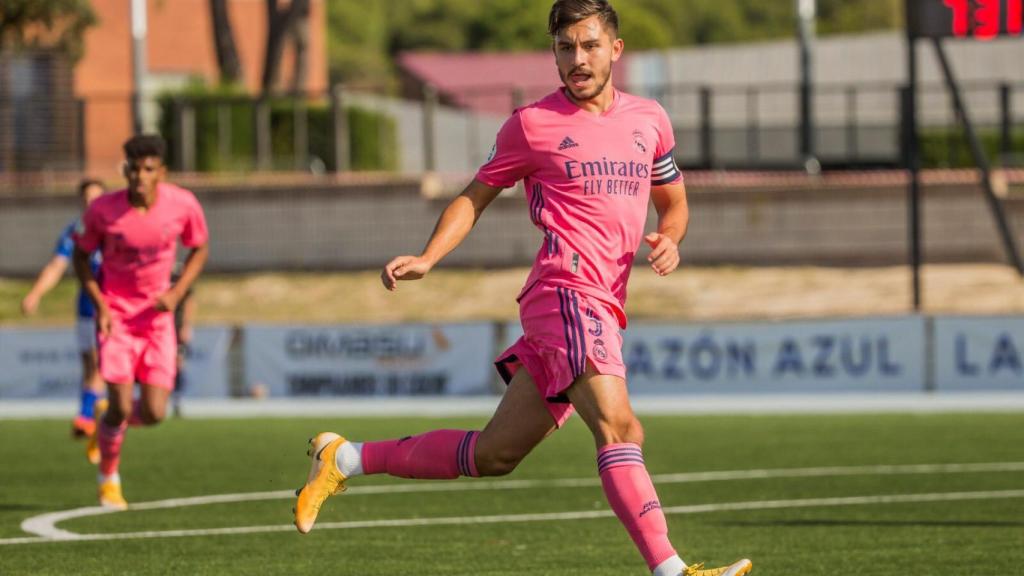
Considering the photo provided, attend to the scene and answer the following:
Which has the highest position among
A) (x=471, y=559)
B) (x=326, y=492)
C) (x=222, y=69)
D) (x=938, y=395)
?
(x=222, y=69)

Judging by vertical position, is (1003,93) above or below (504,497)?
above

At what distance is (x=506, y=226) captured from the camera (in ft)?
99.7

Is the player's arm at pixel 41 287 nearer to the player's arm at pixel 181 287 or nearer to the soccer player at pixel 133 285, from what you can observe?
the soccer player at pixel 133 285

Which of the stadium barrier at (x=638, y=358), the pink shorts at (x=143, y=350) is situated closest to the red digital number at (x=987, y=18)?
the stadium barrier at (x=638, y=358)

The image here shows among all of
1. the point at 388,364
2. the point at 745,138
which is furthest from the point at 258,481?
the point at 745,138

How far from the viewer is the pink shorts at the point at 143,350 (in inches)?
433

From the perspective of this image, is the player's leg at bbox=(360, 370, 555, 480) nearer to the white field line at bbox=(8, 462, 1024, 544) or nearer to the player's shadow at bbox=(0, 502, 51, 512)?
the white field line at bbox=(8, 462, 1024, 544)

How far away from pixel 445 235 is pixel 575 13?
3.03ft

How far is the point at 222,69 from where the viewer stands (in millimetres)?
38844

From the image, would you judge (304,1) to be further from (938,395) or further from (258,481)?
(258,481)

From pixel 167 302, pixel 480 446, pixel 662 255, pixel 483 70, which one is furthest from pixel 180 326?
pixel 483 70

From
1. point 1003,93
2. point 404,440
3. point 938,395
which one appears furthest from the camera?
point 1003,93

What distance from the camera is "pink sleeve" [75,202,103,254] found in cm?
1100

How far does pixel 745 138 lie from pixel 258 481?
968 inches
